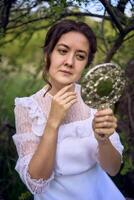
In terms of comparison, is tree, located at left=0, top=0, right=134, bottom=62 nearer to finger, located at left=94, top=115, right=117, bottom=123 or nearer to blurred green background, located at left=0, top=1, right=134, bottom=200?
blurred green background, located at left=0, top=1, right=134, bottom=200

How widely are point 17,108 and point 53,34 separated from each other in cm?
38

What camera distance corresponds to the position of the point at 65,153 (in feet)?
8.14

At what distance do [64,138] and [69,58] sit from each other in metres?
0.39

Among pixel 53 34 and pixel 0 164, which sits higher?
pixel 53 34

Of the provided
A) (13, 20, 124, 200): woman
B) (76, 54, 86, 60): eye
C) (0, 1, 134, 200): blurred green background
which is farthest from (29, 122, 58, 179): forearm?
(0, 1, 134, 200): blurred green background

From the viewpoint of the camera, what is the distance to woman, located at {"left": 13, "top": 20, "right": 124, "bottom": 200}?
2.32 m

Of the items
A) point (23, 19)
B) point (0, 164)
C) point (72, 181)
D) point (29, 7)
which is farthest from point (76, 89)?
point (0, 164)

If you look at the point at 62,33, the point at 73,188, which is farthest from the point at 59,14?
the point at 73,188

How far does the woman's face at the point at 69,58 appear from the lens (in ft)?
7.77

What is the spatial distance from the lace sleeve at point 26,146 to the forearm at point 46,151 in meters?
0.08

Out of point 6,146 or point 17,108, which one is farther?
point 6,146

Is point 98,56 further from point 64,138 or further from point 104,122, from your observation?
point 104,122

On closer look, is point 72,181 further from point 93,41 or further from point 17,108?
point 93,41

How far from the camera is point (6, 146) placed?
4.23 m
